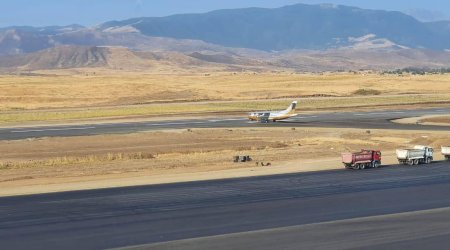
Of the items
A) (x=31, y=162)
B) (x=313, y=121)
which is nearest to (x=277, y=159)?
(x=31, y=162)

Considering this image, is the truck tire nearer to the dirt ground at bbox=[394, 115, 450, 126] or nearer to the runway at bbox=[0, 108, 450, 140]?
the runway at bbox=[0, 108, 450, 140]

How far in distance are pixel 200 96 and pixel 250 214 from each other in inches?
4536

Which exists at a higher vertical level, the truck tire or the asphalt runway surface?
the asphalt runway surface

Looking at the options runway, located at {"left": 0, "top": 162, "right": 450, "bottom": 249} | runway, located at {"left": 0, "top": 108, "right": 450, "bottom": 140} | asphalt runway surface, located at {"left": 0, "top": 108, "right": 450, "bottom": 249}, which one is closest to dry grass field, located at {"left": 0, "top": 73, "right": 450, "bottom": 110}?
runway, located at {"left": 0, "top": 108, "right": 450, "bottom": 140}

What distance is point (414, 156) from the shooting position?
5341cm

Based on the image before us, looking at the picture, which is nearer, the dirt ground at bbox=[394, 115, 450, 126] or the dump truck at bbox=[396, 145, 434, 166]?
the dump truck at bbox=[396, 145, 434, 166]

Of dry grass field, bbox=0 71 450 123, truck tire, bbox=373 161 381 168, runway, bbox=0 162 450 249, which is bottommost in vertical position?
dry grass field, bbox=0 71 450 123

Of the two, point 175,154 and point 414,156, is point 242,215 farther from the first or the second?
point 175,154

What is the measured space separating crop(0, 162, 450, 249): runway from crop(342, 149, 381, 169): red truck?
5.06 m

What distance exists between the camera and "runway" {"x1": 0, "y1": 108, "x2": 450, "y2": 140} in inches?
3263

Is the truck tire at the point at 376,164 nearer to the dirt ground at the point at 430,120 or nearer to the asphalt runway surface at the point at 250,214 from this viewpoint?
the asphalt runway surface at the point at 250,214

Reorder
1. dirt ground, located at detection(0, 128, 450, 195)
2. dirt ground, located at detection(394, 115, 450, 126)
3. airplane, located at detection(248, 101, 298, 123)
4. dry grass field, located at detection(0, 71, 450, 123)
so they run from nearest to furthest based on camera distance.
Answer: dirt ground, located at detection(0, 128, 450, 195) < dirt ground, located at detection(394, 115, 450, 126) < airplane, located at detection(248, 101, 298, 123) < dry grass field, located at detection(0, 71, 450, 123)

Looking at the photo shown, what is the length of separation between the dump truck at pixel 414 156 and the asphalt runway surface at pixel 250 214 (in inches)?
149

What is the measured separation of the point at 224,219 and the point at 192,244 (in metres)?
4.85
